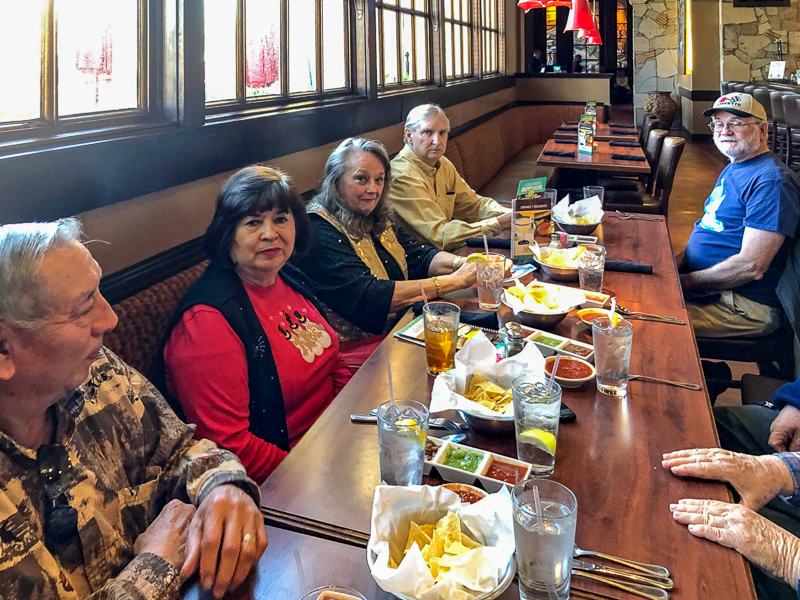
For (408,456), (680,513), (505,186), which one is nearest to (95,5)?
(408,456)

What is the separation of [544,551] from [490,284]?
3.72 ft

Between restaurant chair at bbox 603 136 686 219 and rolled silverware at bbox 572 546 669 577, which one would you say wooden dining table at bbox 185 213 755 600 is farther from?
restaurant chair at bbox 603 136 686 219

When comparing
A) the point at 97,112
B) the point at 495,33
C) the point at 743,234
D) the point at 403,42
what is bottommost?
the point at 743,234

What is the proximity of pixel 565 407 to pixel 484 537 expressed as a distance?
1.57ft

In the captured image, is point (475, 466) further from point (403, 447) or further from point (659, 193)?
point (659, 193)

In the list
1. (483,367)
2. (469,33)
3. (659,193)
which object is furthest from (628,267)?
(469,33)

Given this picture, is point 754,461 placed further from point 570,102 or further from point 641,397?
point 570,102

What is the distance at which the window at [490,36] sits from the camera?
732 cm

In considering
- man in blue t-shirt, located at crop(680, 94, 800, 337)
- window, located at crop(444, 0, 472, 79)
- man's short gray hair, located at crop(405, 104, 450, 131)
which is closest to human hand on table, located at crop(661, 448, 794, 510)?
man in blue t-shirt, located at crop(680, 94, 800, 337)

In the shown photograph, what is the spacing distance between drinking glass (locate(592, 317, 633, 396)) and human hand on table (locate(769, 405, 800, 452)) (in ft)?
1.92

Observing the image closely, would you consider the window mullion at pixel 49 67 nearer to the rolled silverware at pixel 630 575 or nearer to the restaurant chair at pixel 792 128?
the rolled silverware at pixel 630 575

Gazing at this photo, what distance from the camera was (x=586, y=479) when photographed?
3.64 feet

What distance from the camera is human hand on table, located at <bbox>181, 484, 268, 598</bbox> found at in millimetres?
919

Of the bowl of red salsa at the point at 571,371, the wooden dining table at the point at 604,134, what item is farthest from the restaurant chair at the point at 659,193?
the bowl of red salsa at the point at 571,371
